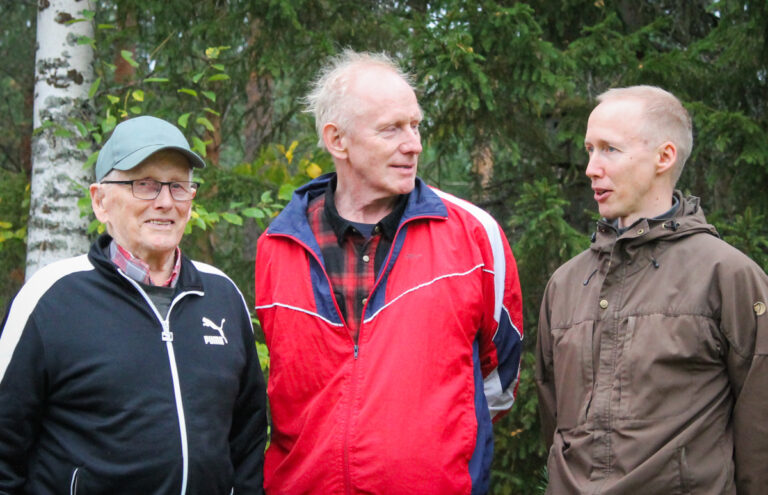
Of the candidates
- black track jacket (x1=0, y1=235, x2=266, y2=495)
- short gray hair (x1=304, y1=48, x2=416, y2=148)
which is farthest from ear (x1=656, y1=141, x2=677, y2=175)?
black track jacket (x1=0, y1=235, x2=266, y2=495)

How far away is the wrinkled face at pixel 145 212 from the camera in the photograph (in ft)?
8.81

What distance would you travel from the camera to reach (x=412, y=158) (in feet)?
10.0

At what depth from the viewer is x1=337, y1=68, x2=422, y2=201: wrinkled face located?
3.01 metres

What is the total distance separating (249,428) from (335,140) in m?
1.16

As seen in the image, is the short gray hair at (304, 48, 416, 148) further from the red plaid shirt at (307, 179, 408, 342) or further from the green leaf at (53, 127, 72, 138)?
the green leaf at (53, 127, 72, 138)

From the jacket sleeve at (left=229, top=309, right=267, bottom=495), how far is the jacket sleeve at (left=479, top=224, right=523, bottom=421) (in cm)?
86

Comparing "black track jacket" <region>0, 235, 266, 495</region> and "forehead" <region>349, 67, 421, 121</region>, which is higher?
"forehead" <region>349, 67, 421, 121</region>

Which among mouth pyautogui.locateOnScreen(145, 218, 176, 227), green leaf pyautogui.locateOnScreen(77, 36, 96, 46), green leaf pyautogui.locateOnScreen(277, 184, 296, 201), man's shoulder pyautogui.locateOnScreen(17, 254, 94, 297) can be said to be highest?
green leaf pyautogui.locateOnScreen(77, 36, 96, 46)

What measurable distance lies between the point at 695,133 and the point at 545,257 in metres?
1.31

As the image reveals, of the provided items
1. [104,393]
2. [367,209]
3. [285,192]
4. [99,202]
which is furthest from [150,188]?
[285,192]

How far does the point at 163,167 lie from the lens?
108 inches

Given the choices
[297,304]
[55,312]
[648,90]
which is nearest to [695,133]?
[648,90]

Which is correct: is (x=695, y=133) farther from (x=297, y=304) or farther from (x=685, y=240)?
(x=297, y=304)

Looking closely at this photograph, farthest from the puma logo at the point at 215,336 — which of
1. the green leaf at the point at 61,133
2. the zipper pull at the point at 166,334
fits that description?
the green leaf at the point at 61,133
